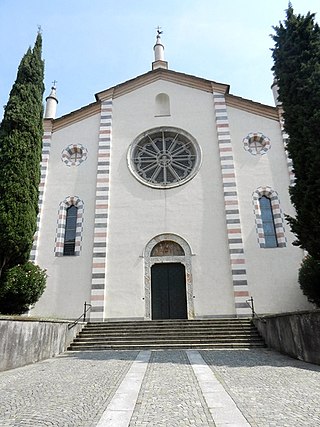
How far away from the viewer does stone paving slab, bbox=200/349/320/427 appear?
131 inches

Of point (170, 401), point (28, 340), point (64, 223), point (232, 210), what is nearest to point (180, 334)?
point (28, 340)

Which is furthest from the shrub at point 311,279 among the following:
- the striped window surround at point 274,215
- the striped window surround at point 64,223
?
the striped window surround at point 64,223

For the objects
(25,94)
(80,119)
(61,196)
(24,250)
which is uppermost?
(80,119)

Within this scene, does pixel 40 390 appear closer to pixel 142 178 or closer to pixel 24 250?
pixel 24 250

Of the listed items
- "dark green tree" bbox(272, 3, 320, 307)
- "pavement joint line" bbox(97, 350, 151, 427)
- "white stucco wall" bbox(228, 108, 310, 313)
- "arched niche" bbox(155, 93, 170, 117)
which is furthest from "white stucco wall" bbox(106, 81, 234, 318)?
Result: "pavement joint line" bbox(97, 350, 151, 427)

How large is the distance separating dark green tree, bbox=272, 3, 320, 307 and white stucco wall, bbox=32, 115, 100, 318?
29.5 feet

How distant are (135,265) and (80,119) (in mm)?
8689

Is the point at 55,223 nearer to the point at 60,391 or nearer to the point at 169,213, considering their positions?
the point at 169,213

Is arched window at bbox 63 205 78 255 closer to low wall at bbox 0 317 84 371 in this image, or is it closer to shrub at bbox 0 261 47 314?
shrub at bbox 0 261 47 314

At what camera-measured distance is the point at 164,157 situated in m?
16.0

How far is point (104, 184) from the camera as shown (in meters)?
15.1

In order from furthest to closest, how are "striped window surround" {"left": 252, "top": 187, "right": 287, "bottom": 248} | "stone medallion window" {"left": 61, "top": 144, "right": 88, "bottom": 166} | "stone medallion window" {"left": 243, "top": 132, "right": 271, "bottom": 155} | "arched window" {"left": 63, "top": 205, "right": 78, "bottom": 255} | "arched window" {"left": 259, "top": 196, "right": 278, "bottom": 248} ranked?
1. "stone medallion window" {"left": 61, "top": 144, "right": 88, "bottom": 166}
2. "stone medallion window" {"left": 243, "top": 132, "right": 271, "bottom": 155}
3. "arched window" {"left": 63, "top": 205, "right": 78, "bottom": 255}
4. "arched window" {"left": 259, "top": 196, "right": 278, "bottom": 248}
5. "striped window surround" {"left": 252, "top": 187, "right": 287, "bottom": 248}

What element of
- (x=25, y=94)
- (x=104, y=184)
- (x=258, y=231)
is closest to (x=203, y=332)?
(x=258, y=231)

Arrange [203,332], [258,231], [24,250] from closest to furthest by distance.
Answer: [24,250] → [203,332] → [258,231]
